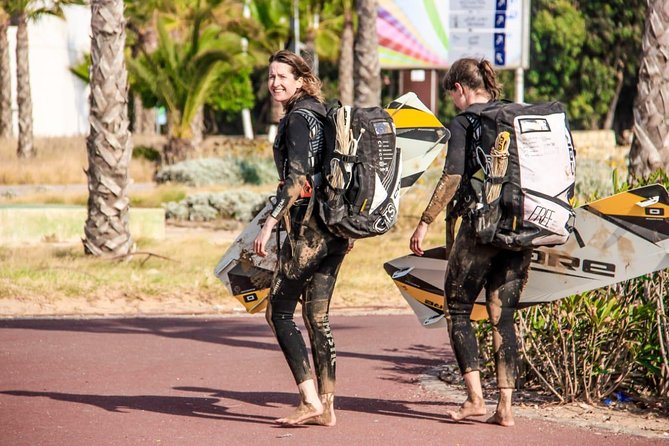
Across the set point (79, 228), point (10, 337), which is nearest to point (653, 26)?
point (10, 337)

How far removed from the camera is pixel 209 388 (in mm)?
7191

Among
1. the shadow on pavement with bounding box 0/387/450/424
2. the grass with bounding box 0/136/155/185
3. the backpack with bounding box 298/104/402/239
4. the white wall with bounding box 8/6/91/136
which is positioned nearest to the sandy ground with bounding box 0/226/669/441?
the shadow on pavement with bounding box 0/387/450/424

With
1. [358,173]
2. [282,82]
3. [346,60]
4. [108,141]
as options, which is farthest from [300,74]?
[346,60]

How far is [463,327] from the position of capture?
592 centimetres

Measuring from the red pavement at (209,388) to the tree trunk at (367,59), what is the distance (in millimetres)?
9588

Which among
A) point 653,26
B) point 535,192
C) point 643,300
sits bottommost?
→ point 643,300

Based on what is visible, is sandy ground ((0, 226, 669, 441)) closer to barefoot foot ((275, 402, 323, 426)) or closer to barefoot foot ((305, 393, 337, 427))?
barefoot foot ((305, 393, 337, 427))

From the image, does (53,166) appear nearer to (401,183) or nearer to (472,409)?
(401,183)

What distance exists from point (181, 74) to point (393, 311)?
1700 centimetres

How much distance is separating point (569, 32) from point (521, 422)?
155ft

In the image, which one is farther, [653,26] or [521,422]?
[653,26]

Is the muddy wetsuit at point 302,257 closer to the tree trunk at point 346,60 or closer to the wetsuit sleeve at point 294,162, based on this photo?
the wetsuit sleeve at point 294,162

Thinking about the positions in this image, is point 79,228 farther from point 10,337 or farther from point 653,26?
point 653,26

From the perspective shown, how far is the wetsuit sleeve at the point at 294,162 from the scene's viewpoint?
5.65 meters
